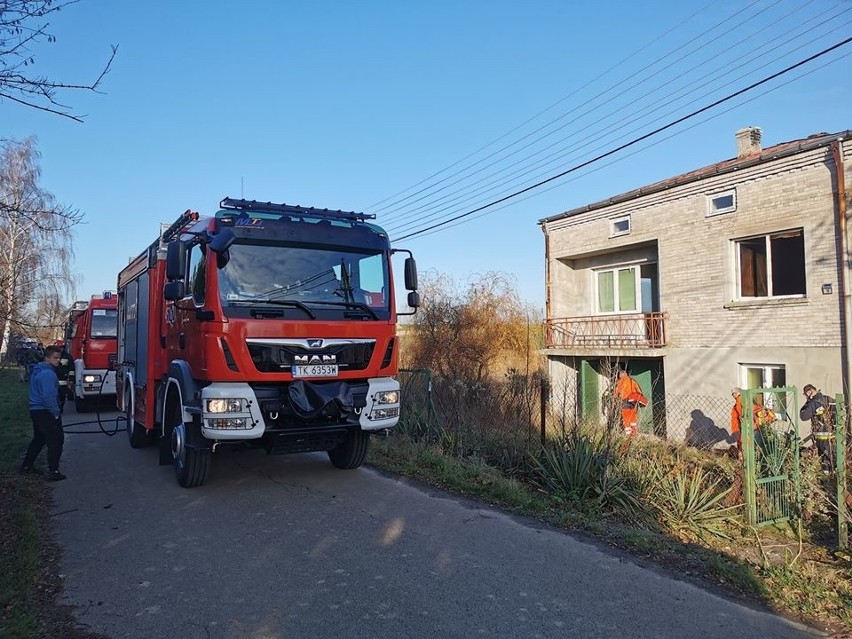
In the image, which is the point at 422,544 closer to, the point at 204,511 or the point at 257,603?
the point at 257,603

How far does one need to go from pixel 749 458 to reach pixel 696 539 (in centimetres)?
107

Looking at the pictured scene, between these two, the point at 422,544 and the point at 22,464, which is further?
the point at 22,464

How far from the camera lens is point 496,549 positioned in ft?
17.5

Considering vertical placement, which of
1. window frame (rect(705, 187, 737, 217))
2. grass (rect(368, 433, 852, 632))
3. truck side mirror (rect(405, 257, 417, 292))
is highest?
window frame (rect(705, 187, 737, 217))

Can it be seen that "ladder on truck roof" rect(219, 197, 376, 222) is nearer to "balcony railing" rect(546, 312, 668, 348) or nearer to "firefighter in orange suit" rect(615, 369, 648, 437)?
"firefighter in orange suit" rect(615, 369, 648, 437)

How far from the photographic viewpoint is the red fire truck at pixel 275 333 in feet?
21.0

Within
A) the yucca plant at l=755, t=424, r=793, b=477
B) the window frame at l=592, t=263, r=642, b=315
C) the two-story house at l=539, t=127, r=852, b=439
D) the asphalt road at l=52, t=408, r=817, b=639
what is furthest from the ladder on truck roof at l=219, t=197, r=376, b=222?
the window frame at l=592, t=263, r=642, b=315

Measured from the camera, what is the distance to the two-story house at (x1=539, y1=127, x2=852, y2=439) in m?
12.2

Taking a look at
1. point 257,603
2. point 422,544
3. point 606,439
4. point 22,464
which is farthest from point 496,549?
point 22,464

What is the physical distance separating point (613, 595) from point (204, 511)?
4161 mm

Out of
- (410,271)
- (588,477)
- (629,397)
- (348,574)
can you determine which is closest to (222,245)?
(410,271)

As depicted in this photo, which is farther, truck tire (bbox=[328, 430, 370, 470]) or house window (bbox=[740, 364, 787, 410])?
house window (bbox=[740, 364, 787, 410])

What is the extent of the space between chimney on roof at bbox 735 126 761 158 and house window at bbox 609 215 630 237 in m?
3.28

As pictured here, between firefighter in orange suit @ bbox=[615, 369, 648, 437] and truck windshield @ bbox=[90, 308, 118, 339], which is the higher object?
truck windshield @ bbox=[90, 308, 118, 339]
